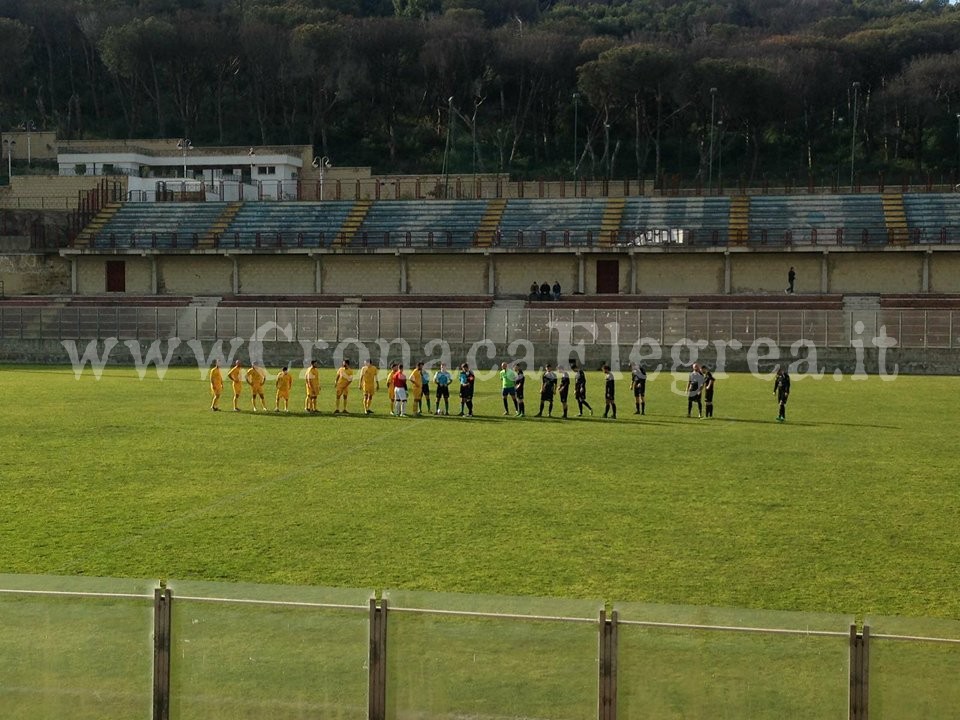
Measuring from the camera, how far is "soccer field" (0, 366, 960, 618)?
39.2 feet

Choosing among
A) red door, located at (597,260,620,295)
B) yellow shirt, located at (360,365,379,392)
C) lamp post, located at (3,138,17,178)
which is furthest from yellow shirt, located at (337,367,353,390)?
lamp post, located at (3,138,17,178)

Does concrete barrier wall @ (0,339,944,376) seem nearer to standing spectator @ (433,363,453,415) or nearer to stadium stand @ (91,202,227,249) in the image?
stadium stand @ (91,202,227,249)

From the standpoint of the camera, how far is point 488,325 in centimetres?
4441

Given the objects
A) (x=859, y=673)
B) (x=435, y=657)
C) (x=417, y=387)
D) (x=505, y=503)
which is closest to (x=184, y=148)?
(x=417, y=387)

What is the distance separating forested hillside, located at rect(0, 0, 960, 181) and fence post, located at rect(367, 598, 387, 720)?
7411 cm

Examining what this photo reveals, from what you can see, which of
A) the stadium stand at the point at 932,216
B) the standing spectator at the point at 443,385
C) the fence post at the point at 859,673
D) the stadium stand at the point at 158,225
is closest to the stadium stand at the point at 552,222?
the stadium stand at the point at 932,216

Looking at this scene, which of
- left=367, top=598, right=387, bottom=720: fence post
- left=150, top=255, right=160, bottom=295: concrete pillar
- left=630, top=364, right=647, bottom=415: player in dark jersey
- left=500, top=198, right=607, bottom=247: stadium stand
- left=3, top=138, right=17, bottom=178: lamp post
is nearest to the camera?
left=367, top=598, right=387, bottom=720: fence post

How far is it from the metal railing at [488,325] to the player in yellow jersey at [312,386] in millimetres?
16760

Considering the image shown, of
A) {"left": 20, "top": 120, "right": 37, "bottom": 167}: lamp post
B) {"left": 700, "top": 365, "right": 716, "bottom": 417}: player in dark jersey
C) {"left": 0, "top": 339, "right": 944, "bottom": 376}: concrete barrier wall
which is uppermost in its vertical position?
{"left": 20, "top": 120, "right": 37, "bottom": 167}: lamp post

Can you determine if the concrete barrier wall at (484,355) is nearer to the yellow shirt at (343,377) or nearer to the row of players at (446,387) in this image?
the row of players at (446,387)

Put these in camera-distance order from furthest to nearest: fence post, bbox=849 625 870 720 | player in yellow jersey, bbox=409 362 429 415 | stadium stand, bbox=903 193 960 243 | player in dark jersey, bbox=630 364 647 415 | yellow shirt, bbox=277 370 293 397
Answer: stadium stand, bbox=903 193 960 243, player in dark jersey, bbox=630 364 647 415, yellow shirt, bbox=277 370 293 397, player in yellow jersey, bbox=409 362 429 415, fence post, bbox=849 625 870 720

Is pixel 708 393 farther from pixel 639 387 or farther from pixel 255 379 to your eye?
pixel 255 379

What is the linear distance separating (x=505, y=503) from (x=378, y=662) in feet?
30.2

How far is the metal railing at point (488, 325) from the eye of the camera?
42219 mm
